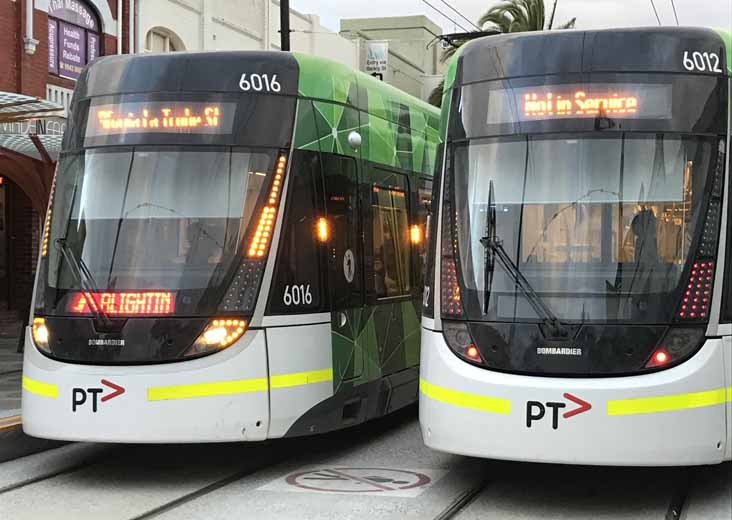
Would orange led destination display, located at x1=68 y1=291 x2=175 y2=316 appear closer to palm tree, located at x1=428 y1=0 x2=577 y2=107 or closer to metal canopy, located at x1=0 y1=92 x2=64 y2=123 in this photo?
metal canopy, located at x1=0 y1=92 x2=64 y2=123

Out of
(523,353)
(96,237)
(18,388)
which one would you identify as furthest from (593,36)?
(18,388)

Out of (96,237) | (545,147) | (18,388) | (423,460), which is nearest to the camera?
(545,147)

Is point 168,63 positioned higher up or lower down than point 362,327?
higher up

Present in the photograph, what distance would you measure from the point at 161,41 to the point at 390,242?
14.1m

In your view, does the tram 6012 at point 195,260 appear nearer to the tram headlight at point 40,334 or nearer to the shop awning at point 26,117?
the tram headlight at point 40,334

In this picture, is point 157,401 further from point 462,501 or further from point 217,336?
point 462,501

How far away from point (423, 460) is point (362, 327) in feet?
3.93

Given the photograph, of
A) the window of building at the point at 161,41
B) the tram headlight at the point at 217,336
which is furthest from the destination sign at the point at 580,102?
the window of building at the point at 161,41

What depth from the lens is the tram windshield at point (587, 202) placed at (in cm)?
749

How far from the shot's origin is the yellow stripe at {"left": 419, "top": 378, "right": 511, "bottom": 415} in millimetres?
7410

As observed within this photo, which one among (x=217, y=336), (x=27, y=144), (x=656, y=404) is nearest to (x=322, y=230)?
(x=217, y=336)

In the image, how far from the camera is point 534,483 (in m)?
8.56

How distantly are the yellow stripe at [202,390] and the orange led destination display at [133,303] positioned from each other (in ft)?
1.77

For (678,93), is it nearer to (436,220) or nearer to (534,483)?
(436,220)
